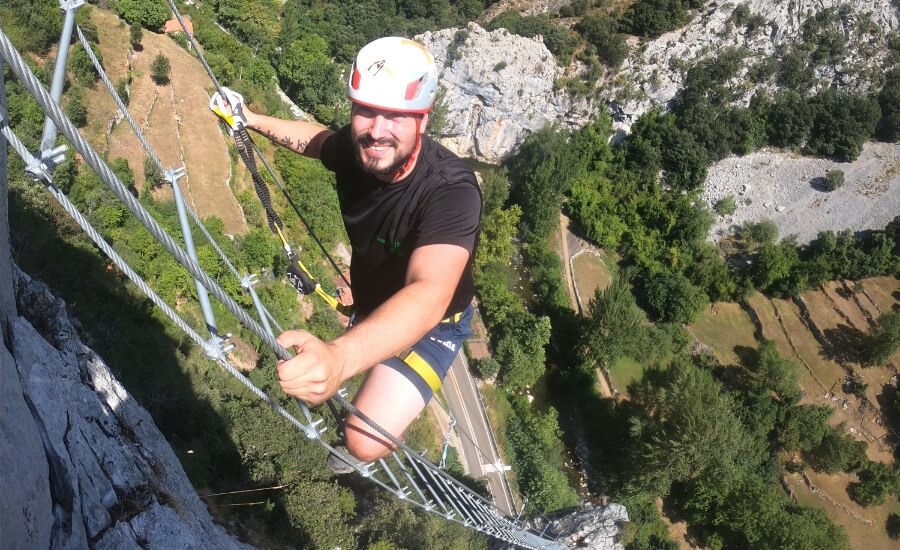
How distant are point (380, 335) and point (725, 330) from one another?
25.1 m

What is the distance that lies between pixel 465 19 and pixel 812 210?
69.3 ft

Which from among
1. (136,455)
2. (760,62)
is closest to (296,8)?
(760,62)

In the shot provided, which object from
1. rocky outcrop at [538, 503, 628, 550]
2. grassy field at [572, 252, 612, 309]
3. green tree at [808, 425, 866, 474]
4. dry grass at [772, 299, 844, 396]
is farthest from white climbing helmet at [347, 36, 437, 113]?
dry grass at [772, 299, 844, 396]

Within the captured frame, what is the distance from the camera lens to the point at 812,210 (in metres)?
26.9

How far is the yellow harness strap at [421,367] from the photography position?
15.2 feet

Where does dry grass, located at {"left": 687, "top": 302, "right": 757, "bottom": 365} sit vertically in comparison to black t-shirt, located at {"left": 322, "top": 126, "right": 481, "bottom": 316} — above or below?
below

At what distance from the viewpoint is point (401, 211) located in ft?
11.3

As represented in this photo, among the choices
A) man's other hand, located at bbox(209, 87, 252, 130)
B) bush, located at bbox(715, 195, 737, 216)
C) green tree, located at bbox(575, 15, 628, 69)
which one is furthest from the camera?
green tree, located at bbox(575, 15, 628, 69)

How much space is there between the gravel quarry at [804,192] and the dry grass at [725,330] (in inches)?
169

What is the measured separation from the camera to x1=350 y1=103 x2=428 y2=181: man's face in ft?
10.3

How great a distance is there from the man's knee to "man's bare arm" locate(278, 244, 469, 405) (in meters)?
2.33

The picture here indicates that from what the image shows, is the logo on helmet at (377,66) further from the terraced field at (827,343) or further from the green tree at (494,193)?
the terraced field at (827,343)

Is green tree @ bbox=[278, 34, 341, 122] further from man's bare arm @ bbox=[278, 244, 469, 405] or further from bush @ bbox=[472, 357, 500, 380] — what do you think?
man's bare arm @ bbox=[278, 244, 469, 405]

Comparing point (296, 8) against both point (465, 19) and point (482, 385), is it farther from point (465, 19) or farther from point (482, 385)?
point (482, 385)
